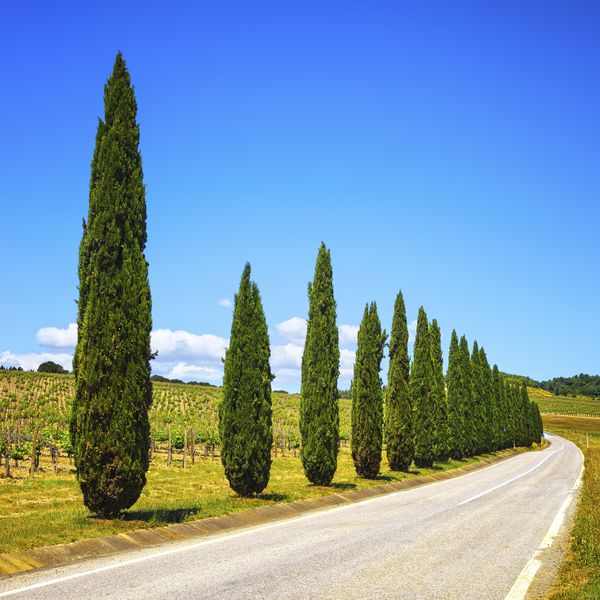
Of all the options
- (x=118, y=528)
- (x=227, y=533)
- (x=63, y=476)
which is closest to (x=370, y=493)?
(x=227, y=533)

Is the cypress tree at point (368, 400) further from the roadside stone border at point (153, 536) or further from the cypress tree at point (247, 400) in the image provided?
the cypress tree at point (247, 400)

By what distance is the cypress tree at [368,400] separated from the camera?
2559 cm

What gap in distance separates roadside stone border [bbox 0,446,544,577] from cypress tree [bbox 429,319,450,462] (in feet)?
60.9

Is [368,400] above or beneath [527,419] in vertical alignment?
above

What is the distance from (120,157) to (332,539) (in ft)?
29.6

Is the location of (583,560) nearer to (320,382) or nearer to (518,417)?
(320,382)

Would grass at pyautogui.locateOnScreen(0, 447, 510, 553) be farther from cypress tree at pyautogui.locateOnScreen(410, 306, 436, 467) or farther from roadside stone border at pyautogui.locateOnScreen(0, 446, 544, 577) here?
cypress tree at pyautogui.locateOnScreen(410, 306, 436, 467)

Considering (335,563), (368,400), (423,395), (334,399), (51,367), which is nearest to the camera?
(335,563)

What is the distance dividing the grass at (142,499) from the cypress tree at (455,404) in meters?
7.71

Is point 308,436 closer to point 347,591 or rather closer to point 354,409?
point 354,409

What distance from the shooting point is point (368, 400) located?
86.2ft

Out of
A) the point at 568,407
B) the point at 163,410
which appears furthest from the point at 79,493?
the point at 568,407

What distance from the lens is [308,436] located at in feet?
71.1

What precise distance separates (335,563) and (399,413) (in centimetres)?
2303
